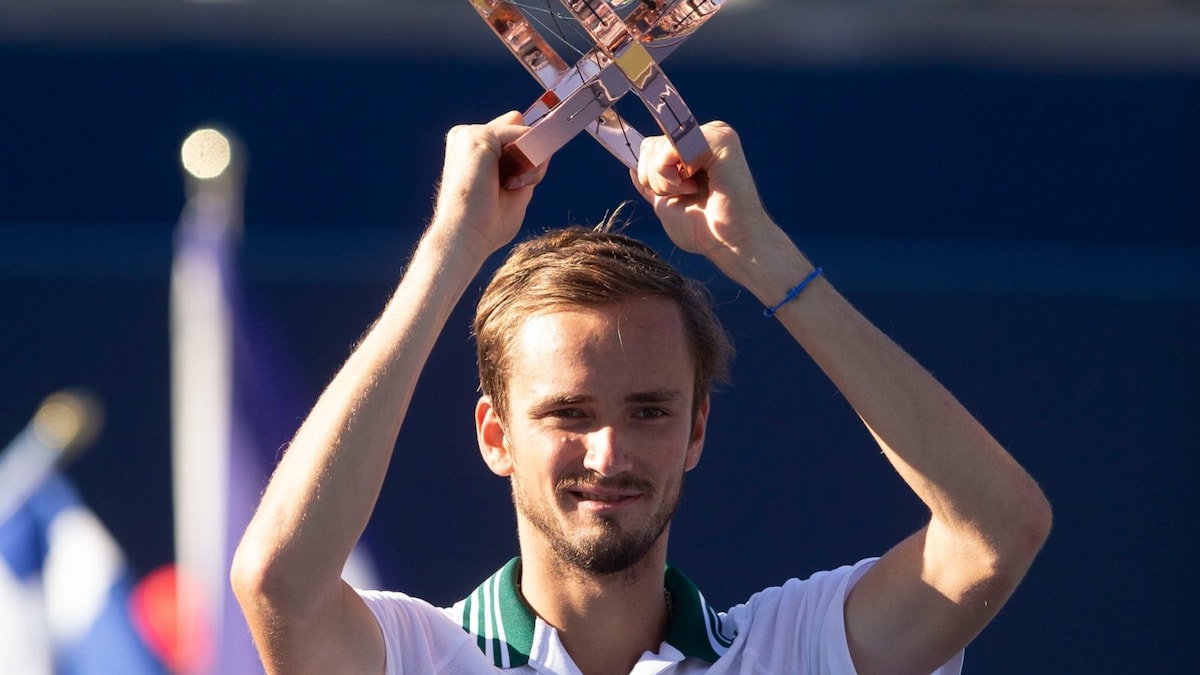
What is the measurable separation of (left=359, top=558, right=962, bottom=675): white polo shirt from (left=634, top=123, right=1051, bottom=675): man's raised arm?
5 cm

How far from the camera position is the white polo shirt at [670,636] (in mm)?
1854

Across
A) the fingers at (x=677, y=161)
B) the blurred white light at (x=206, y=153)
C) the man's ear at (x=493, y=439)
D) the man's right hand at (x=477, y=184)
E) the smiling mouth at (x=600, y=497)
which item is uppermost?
the blurred white light at (x=206, y=153)

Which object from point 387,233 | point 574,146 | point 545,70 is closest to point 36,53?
point 387,233

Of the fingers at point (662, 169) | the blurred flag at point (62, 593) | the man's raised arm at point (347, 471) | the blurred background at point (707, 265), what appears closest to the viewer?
the man's raised arm at point (347, 471)

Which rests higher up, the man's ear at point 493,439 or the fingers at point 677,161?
the fingers at point 677,161

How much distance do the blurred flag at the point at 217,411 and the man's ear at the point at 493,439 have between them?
1.02 m

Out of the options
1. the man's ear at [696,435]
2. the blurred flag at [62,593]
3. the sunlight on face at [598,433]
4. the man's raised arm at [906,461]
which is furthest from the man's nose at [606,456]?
the blurred flag at [62,593]

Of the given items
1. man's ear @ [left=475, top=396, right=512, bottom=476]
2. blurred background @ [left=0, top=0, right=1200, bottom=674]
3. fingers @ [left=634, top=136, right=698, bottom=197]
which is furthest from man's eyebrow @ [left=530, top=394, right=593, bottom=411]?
blurred background @ [left=0, top=0, right=1200, bottom=674]

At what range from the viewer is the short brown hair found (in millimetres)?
1941

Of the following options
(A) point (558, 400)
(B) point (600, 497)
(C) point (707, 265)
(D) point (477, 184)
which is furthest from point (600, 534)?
(C) point (707, 265)

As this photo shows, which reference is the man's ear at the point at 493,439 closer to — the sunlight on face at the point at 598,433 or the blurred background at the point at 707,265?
the sunlight on face at the point at 598,433

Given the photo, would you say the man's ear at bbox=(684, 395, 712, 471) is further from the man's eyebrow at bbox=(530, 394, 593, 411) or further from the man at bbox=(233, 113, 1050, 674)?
the man's eyebrow at bbox=(530, 394, 593, 411)

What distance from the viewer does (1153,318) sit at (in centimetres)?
312

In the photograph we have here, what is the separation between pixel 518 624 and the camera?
1.90 metres
